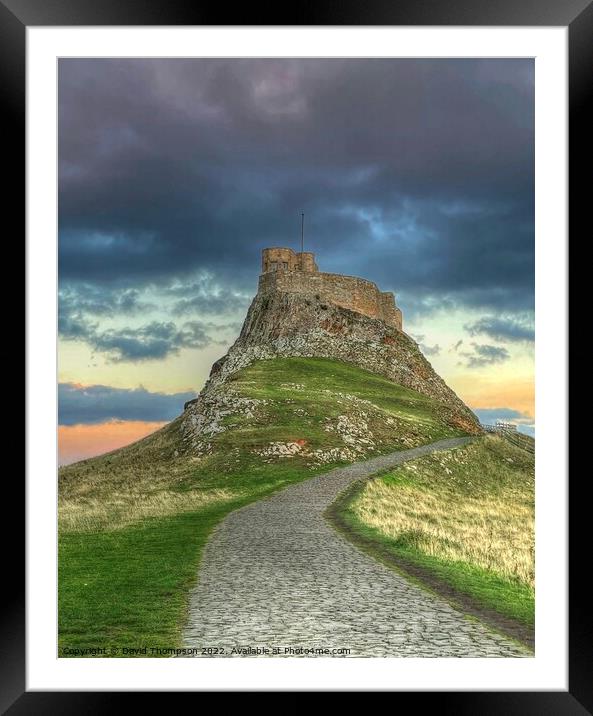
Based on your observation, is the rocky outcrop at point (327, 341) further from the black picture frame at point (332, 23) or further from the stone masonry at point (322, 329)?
the black picture frame at point (332, 23)

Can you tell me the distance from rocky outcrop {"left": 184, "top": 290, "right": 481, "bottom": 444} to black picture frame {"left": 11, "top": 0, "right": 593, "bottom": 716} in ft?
264

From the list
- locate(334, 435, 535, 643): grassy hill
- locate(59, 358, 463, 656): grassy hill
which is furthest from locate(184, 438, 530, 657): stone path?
locate(334, 435, 535, 643): grassy hill

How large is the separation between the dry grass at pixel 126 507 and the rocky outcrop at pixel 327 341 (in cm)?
5521

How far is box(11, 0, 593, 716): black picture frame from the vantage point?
8070 millimetres

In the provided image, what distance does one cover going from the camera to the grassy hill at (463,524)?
45.9 feet

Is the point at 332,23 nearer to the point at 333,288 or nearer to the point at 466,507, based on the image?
the point at 466,507

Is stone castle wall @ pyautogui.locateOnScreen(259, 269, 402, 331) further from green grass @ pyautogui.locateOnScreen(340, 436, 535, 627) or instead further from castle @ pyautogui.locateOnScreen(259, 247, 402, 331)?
green grass @ pyautogui.locateOnScreen(340, 436, 535, 627)

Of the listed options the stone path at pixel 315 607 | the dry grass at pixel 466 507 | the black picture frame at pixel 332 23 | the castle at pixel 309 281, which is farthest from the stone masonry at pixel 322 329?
the black picture frame at pixel 332 23

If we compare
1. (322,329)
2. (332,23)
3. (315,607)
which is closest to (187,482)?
(315,607)

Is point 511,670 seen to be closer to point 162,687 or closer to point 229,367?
point 162,687

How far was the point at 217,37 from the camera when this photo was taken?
361 inches
